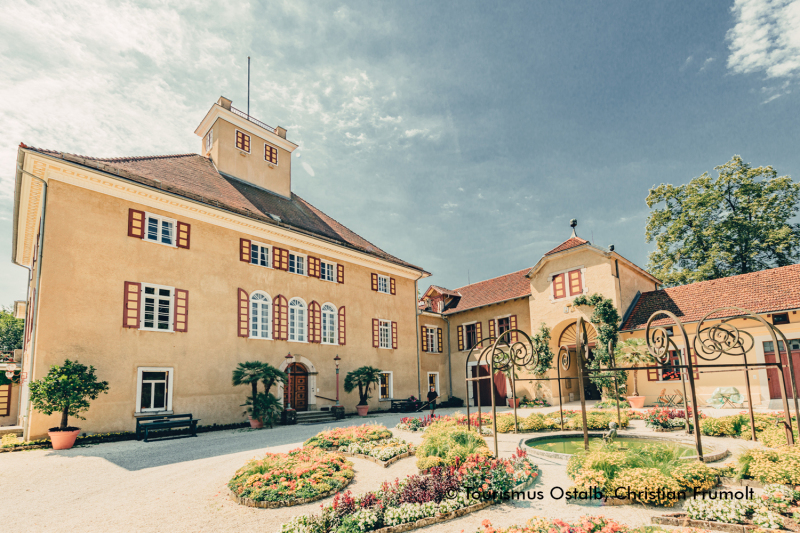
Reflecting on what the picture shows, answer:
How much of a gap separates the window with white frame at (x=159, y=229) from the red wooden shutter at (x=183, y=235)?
22 centimetres

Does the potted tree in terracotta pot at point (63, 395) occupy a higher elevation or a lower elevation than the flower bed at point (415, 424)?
higher

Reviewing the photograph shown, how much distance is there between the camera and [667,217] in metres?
33.9

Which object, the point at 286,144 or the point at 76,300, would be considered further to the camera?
the point at 286,144

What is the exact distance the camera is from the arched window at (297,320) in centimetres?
2225

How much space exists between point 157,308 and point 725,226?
111ft

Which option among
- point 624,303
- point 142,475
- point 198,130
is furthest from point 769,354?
point 198,130

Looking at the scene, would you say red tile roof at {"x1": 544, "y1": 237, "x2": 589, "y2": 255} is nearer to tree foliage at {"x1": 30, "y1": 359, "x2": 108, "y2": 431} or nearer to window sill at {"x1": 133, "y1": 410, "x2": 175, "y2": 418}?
window sill at {"x1": 133, "y1": 410, "x2": 175, "y2": 418}

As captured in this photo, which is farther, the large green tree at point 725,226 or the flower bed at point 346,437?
the large green tree at point 725,226

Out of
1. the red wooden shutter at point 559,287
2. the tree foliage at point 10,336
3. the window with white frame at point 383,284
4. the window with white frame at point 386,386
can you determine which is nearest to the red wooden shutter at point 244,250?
the window with white frame at point 383,284

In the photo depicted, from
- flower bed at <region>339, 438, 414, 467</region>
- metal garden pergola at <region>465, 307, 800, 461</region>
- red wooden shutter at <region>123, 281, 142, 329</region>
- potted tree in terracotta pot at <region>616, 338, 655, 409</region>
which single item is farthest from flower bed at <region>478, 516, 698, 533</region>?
potted tree in terracotta pot at <region>616, 338, 655, 409</region>

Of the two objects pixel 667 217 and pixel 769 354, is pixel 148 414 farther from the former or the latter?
pixel 667 217

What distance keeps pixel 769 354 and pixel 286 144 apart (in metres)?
26.0

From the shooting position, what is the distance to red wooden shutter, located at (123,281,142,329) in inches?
650

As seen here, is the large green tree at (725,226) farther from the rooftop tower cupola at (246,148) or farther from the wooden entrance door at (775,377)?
the rooftop tower cupola at (246,148)
